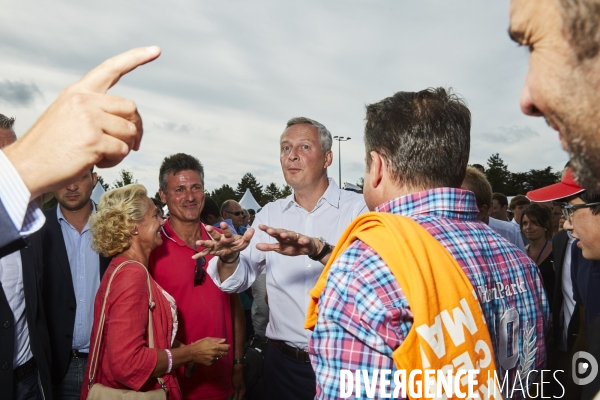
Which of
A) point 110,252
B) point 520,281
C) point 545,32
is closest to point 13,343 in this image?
point 110,252

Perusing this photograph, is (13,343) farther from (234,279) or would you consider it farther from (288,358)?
(288,358)

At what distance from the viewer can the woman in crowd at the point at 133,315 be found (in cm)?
266

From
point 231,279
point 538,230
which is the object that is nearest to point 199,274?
point 231,279

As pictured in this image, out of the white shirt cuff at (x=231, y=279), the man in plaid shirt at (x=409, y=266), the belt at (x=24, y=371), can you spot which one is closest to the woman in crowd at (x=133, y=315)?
the white shirt cuff at (x=231, y=279)

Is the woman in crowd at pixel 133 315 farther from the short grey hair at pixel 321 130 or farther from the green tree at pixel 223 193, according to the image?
the green tree at pixel 223 193

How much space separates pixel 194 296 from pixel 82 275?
104cm

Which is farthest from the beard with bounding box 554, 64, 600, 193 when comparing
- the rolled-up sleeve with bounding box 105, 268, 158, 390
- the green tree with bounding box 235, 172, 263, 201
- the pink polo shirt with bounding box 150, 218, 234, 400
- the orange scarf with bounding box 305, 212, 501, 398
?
the green tree with bounding box 235, 172, 263, 201

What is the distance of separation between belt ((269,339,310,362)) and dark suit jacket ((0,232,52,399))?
65.1 inches

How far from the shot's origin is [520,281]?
5.53ft

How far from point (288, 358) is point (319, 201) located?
1293 mm

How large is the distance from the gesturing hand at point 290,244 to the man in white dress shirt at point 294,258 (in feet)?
1.53

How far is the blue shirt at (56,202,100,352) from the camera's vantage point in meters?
3.59

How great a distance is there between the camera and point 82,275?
12.3 feet

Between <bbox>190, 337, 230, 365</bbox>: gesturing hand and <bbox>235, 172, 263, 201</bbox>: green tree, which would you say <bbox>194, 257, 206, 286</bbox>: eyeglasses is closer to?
<bbox>190, 337, 230, 365</bbox>: gesturing hand
